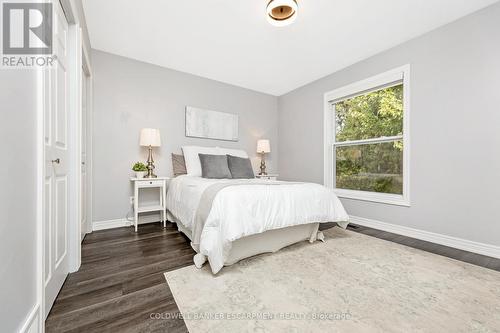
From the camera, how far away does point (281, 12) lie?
2051 millimetres

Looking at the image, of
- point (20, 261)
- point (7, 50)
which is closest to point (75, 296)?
point (20, 261)

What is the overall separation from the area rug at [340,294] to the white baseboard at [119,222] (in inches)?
68.9

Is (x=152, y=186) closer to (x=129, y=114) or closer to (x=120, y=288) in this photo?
(x=129, y=114)

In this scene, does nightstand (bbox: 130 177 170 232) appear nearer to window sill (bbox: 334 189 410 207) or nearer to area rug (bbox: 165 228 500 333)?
area rug (bbox: 165 228 500 333)

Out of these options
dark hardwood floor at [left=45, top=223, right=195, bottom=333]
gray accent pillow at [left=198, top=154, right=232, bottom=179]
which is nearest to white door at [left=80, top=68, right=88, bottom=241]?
dark hardwood floor at [left=45, top=223, right=195, bottom=333]

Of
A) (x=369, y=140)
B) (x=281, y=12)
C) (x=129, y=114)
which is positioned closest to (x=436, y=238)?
(x=369, y=140)

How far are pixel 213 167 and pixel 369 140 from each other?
7.93ft

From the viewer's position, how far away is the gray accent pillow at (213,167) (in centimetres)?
301

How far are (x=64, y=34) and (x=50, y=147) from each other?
1.01m

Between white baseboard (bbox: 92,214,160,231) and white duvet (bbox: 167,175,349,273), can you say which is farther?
white baseboard (bbox: 92,214,160,231)

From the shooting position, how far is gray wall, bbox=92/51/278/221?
9.45 ft
